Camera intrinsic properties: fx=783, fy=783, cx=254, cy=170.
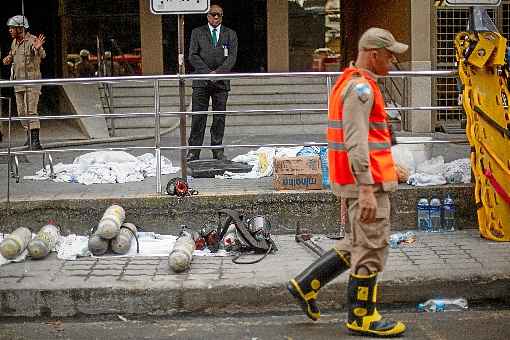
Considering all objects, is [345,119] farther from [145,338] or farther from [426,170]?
[426,170]

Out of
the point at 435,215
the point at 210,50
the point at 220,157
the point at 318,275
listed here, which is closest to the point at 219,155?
the point at 220,157

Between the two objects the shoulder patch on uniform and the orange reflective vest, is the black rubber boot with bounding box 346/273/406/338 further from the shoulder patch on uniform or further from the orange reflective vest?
the shoulder patch on uniform

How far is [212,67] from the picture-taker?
10602 mm

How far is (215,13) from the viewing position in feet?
34.1

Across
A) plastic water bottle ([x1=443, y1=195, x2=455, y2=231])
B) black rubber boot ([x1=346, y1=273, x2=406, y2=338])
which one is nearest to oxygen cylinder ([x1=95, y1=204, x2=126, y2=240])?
black rubber boot ([x1=346, y1=273, x2=406, y2=338])

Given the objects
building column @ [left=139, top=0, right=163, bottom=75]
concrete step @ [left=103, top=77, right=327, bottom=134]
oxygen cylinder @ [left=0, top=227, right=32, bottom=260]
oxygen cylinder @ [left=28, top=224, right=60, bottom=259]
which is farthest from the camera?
building column @ [left=139, top=0, right=163, bottom=75]

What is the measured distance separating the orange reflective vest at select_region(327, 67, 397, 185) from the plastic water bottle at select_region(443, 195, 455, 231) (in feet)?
8.89

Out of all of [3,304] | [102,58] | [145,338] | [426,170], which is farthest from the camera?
[102,58]

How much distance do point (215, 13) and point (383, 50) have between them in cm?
543

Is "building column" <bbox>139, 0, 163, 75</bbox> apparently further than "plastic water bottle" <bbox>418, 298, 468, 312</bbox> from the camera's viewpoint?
Yes

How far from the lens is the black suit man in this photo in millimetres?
10172

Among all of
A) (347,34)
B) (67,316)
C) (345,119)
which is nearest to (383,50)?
(345,119)

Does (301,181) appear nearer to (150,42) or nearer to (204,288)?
(204,288)

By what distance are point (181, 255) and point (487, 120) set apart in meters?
3.22
